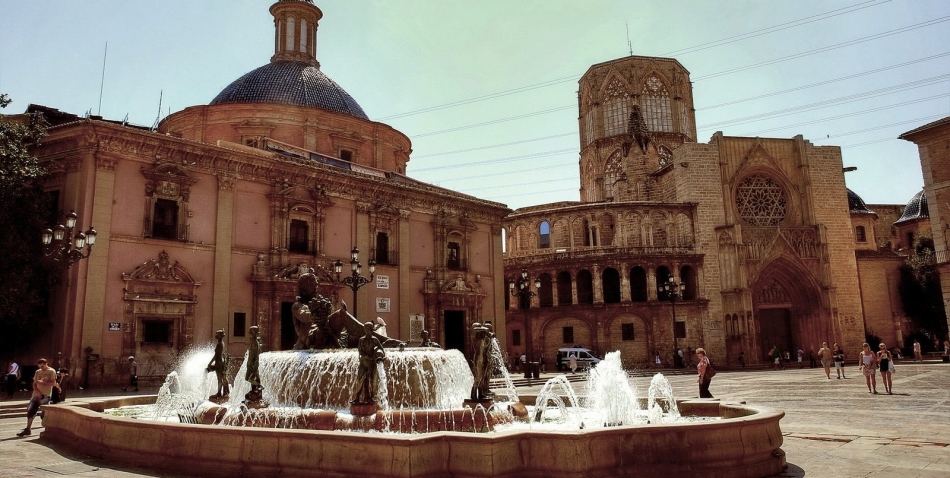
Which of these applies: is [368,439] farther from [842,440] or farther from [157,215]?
[157,215]

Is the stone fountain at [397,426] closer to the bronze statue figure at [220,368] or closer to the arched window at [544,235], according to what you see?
the bronze statue figure at [220,368]

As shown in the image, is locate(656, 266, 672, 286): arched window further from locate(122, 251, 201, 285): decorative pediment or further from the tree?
the tree

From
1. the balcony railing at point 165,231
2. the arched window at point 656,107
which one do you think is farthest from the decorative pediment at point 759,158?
the balcony railing at point 165,231

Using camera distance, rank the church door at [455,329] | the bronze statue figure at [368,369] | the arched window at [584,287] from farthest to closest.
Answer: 1. the arched window at [584,287]
2. the church door at [455,329]
3. the bronze statue figure at [368,369]

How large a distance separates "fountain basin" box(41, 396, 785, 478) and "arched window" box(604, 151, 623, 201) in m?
47.2

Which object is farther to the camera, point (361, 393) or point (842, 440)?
point (842, 440)

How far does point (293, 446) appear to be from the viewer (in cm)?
614

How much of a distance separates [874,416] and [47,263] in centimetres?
2103

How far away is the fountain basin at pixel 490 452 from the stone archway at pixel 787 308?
36.1m

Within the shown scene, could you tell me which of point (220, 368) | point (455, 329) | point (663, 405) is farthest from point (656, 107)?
point (220, 368)

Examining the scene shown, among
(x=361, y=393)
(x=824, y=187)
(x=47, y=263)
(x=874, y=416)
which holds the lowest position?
(x=874, y=416)

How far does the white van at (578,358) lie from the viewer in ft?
111

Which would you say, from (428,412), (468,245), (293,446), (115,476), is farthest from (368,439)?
(468,245)

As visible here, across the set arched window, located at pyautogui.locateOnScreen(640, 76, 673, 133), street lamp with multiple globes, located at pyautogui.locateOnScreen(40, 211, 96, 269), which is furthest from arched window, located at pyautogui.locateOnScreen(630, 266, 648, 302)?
street lamp with multiple globes, located at pyautogui.locateOnScreen(40, 211, 96, 269)
